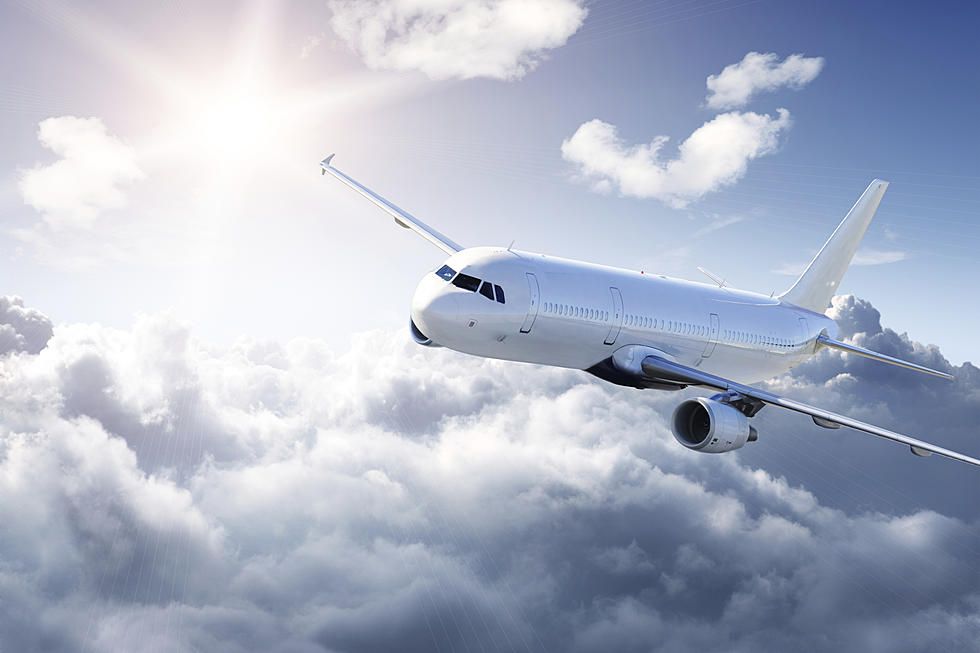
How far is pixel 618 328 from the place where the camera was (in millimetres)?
25375

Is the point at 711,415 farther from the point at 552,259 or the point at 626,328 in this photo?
the point at 552,259

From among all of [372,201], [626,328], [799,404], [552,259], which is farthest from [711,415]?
[372,201]

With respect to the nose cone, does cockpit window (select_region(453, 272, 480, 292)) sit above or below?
above

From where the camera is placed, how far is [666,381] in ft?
85.3

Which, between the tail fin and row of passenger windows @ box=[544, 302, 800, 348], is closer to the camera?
row of passenger windows @ box=[544, 302, 800, 348]

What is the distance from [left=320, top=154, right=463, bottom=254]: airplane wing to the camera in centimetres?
3044

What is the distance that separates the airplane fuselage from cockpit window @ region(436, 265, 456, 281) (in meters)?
0.05

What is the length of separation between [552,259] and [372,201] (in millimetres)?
12954

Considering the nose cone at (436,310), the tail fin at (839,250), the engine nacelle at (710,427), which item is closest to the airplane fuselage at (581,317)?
the nose cone at (436,310)

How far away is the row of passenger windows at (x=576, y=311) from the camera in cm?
2351

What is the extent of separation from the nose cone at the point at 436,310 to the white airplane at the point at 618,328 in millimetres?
36

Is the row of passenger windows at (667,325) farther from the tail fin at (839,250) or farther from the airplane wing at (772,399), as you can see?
the tail fin at (839,250)

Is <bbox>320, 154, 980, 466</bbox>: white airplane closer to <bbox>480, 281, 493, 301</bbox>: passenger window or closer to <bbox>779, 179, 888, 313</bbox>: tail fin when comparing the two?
<bbox>480, 281, 493, 301</bbox>: passenger window

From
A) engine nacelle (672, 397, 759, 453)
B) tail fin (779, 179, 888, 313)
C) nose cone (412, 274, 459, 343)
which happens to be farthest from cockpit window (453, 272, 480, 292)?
tail fin (779, 179, 888, 313)
